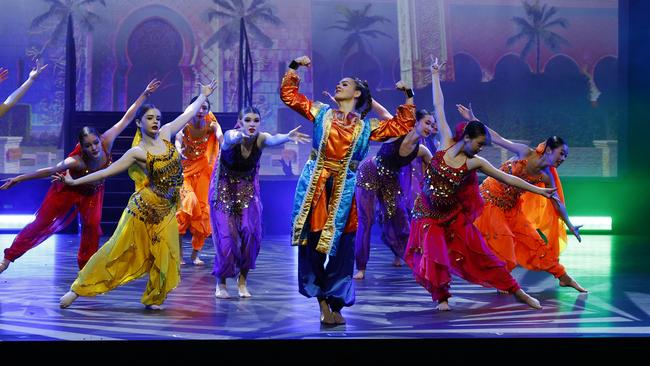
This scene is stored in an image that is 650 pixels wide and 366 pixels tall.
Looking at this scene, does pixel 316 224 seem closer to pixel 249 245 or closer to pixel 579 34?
pixel 249 245

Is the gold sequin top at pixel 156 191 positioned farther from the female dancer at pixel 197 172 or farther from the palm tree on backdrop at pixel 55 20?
the palm tree on backdrop at pixel 55 20

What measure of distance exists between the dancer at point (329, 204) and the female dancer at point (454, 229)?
0.63 m

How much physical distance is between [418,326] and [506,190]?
1895mm

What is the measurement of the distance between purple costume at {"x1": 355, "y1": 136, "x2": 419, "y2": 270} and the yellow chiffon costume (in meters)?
2.17

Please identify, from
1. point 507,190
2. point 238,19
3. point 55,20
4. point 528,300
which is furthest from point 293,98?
point 55,20

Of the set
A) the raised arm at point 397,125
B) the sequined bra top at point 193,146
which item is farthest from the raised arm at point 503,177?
the sequined bra top at point 193,146

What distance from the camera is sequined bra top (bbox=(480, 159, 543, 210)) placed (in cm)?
633

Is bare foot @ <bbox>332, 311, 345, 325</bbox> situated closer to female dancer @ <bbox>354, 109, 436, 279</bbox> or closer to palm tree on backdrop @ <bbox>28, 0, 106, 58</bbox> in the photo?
female dancer @ <bbox>354, 109, 436, 279</bbox>

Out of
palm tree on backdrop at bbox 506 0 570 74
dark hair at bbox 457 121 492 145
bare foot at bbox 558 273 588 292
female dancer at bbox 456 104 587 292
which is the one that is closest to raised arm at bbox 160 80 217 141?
dark hair at bbox 457 121 492 145

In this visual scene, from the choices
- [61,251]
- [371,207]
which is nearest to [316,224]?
[371,207]

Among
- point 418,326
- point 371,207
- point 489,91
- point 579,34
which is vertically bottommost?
point 418,326

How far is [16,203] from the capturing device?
10.6 meters

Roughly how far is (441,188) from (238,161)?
130 centimetres

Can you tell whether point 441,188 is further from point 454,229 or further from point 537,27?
point 537,27
